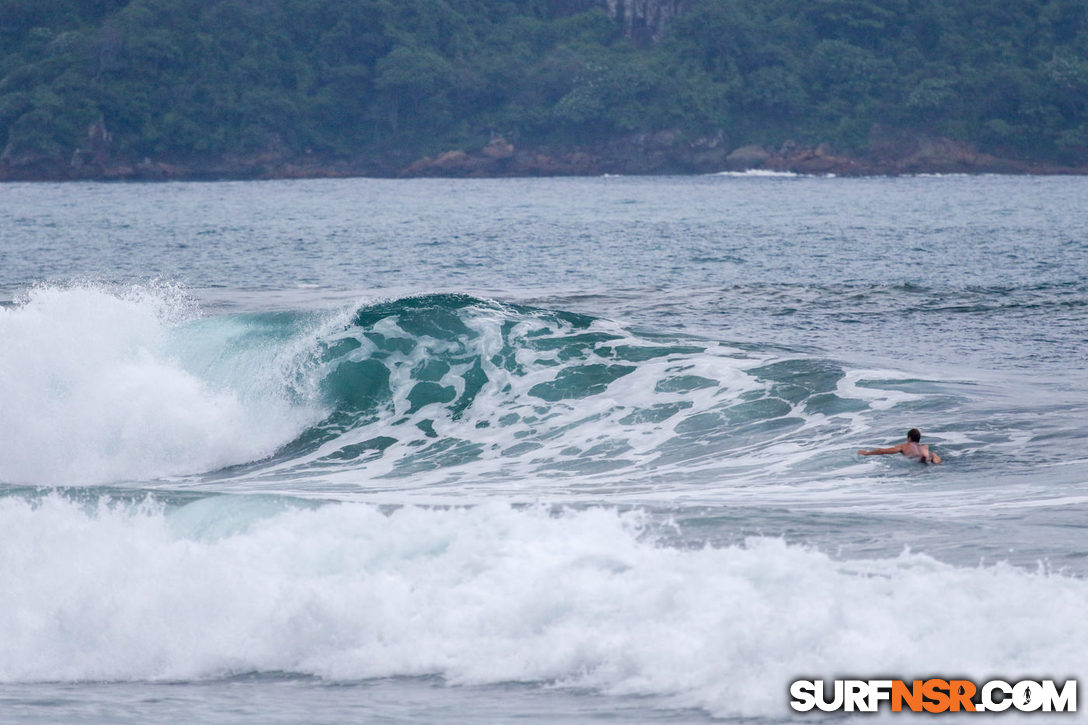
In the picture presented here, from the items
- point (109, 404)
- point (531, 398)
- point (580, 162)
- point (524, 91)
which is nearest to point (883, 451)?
point (531, 398)

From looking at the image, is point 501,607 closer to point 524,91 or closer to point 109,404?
point 109,404

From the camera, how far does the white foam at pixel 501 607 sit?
8.52m

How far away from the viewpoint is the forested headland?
133 meters

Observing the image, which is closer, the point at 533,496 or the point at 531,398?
the point at 533,496

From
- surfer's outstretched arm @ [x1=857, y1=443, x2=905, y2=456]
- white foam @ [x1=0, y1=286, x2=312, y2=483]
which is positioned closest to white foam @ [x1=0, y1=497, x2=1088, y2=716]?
surfer's outstretched arm @ [x1=857, y1=443, x2=905, y2=456]

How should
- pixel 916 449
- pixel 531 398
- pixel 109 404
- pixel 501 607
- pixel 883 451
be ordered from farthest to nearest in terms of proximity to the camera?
pixel 531 398 < pixel 109 404 < pixel 883 451 < pixel 916 449 < pixel 501 607

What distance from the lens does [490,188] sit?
10775 centimetres

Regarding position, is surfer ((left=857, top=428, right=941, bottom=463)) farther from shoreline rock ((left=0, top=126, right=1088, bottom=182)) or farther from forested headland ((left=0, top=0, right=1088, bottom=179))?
forested headland ((left=0, top=0, right=1088, bottom=179))

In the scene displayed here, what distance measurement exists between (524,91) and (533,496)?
443ft

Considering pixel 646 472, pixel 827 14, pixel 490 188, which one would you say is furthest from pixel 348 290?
pixel 827 14

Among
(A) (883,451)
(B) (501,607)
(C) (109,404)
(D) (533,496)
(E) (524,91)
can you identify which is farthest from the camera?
(E) (524,91)

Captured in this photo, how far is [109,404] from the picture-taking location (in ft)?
57.6

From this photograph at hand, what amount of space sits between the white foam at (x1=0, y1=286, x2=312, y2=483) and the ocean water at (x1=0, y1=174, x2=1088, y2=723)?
0.18ft

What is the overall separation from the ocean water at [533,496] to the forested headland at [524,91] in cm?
10249
